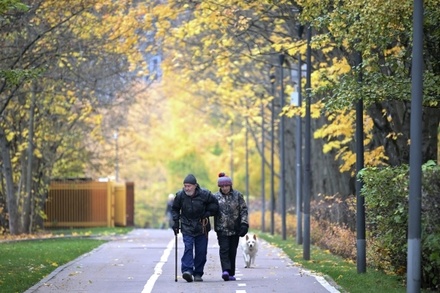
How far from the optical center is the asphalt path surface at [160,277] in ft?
64.6

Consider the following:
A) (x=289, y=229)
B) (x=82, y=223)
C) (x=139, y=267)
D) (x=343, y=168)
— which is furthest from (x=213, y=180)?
(x=139, y=267)

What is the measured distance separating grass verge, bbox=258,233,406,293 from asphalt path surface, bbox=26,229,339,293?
29 cm

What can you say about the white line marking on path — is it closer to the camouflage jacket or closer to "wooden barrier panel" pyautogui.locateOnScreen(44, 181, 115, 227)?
the camouflage jacket

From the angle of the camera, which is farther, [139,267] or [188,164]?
[188,164]

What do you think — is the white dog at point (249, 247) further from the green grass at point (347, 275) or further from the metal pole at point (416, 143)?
the metal pole at point (416, 143)

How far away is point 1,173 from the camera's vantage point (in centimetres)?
4616

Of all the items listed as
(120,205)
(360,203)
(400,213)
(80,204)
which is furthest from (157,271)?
(120,205)

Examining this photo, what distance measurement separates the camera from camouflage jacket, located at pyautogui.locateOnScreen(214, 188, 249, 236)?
72.4 feet

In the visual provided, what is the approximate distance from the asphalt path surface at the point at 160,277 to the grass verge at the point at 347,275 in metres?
0.29

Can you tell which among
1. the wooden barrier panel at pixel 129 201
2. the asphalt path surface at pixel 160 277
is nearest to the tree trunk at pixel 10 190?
the asphalt path surface at pixel 160 277

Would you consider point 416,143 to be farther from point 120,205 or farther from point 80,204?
point 120,205

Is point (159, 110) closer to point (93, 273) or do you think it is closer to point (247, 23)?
point (247, 23)

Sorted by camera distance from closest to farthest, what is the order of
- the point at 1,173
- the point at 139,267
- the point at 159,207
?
the point at 139,267
the point at 1,173
the point at 159,207

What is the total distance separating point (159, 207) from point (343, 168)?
6516 centimetres
